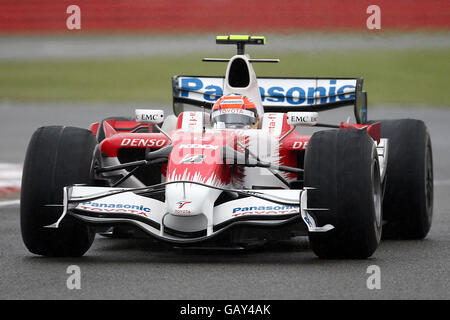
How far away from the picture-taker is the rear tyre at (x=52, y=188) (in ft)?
29.3

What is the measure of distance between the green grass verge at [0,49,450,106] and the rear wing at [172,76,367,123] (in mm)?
21133

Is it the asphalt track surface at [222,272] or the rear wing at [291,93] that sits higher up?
the rear wing at [291,93]

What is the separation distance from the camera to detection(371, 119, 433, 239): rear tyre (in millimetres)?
11062

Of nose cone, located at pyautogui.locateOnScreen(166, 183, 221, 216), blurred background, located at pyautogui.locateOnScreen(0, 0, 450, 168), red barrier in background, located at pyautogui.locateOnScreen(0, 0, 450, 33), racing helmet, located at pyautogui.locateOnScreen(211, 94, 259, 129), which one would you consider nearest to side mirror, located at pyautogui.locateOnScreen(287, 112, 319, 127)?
racing helmet, located at pyautogui.locateOnScreen(211, 94, 259, 129)

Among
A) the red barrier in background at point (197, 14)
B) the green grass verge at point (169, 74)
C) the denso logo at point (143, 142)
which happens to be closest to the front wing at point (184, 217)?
the denso logo at point (143, 142)

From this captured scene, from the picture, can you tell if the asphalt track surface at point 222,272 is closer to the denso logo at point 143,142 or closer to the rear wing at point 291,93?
the denso logo at point 143,142

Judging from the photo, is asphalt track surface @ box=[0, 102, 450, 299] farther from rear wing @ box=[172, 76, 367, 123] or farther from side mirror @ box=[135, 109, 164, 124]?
rear wing @ box=[172, 76, 367, 123]

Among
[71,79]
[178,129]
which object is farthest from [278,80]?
[71,79]

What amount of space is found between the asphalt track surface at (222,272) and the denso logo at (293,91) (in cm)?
175

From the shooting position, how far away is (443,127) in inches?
1054

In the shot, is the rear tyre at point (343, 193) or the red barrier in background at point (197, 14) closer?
the rear tyre at point (343, 193)

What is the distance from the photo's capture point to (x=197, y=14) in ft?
121
